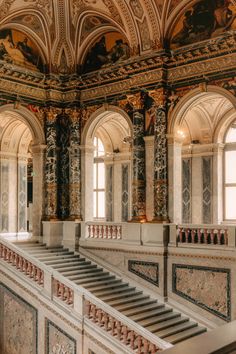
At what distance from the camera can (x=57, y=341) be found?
10266 mm

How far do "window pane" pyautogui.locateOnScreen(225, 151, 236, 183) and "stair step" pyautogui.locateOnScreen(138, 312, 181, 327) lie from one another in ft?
19.7

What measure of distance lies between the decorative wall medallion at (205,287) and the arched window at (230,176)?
4613 mm

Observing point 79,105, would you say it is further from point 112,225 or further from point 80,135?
point 112,225

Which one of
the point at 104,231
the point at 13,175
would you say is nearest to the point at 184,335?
the point at 104,231

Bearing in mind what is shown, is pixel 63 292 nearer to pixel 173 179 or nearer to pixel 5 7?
pixel 173 179

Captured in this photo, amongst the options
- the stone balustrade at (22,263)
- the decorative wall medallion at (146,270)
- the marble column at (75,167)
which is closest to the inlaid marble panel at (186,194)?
the marble column at (75,167)

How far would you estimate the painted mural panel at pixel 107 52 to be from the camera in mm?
13742

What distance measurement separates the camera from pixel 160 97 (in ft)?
40.1

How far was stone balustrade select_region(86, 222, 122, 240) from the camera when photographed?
12.9 metres

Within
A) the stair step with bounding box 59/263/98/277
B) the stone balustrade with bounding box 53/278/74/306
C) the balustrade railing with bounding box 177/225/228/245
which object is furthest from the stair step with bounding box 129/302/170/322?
the stair step with bounding box 59/263/98/277

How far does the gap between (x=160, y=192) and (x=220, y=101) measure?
16.3 feet

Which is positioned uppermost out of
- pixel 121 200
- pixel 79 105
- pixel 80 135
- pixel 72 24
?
pixel 72 24

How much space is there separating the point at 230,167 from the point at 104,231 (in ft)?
17.6

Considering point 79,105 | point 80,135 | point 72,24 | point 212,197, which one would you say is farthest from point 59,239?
point 72,24
